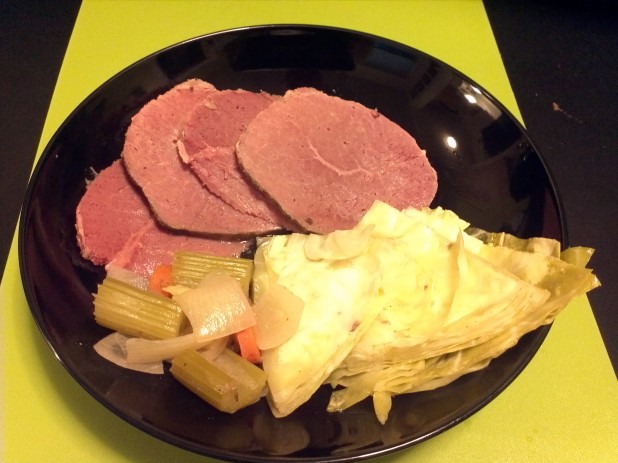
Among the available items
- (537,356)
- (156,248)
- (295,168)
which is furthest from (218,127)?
(537,356)

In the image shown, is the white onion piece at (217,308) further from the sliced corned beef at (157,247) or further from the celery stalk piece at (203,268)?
the sliced corned beef at (157,247)

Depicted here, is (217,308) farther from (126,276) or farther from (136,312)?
(126,276)

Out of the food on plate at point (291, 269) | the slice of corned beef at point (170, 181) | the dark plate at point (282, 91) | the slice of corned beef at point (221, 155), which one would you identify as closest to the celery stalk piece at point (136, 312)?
the food on plate at point (291, 269)

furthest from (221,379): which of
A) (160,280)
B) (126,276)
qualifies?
(126,276)

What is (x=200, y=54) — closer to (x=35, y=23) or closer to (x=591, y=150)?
(x=35, y=23)

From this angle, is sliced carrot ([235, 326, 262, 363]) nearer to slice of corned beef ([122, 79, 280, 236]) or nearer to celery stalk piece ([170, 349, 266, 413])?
celery stalk piece ([170, 349, 266, 413])

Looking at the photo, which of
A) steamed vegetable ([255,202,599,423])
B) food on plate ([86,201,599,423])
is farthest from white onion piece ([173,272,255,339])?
steamed vegetable ([255,202,599,423])
